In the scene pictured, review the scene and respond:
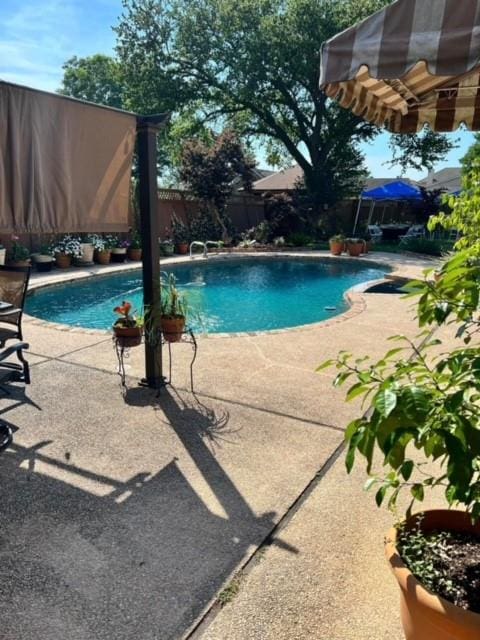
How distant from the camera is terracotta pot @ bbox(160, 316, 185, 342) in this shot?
13.2 feet

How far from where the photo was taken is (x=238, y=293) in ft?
36.0

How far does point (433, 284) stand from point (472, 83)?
2825 millimetres

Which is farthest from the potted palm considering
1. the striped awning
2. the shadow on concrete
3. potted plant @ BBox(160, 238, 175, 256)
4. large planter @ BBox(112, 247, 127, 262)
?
the striped awning

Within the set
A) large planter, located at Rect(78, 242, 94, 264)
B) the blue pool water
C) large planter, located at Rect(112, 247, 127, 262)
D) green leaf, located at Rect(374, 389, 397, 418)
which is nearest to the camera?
green leaf, located at Rect(374, 389, 397, 418)

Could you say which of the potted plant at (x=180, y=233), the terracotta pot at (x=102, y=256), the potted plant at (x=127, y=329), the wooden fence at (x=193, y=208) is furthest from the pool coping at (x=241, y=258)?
the wooden fence at (x=193, y=208)

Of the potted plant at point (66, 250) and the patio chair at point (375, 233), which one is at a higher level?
the patio chair at point (375, 233)

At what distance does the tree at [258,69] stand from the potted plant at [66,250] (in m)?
8.25

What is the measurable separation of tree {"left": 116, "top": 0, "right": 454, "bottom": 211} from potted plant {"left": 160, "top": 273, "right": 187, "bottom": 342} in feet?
47.7

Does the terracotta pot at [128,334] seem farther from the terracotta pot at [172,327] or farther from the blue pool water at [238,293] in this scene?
the blue pool water at [238,293]

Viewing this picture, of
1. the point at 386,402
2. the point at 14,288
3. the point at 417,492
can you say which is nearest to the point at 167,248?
the point at 14,288

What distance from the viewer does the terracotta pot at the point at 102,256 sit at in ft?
42.8

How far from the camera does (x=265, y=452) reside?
10.0 feet

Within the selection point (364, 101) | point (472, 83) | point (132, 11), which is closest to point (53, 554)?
point (364, 101)

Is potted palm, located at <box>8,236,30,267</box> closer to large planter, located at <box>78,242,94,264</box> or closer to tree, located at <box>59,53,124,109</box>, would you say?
large planter, located at <box>78,242,94,264</box>
